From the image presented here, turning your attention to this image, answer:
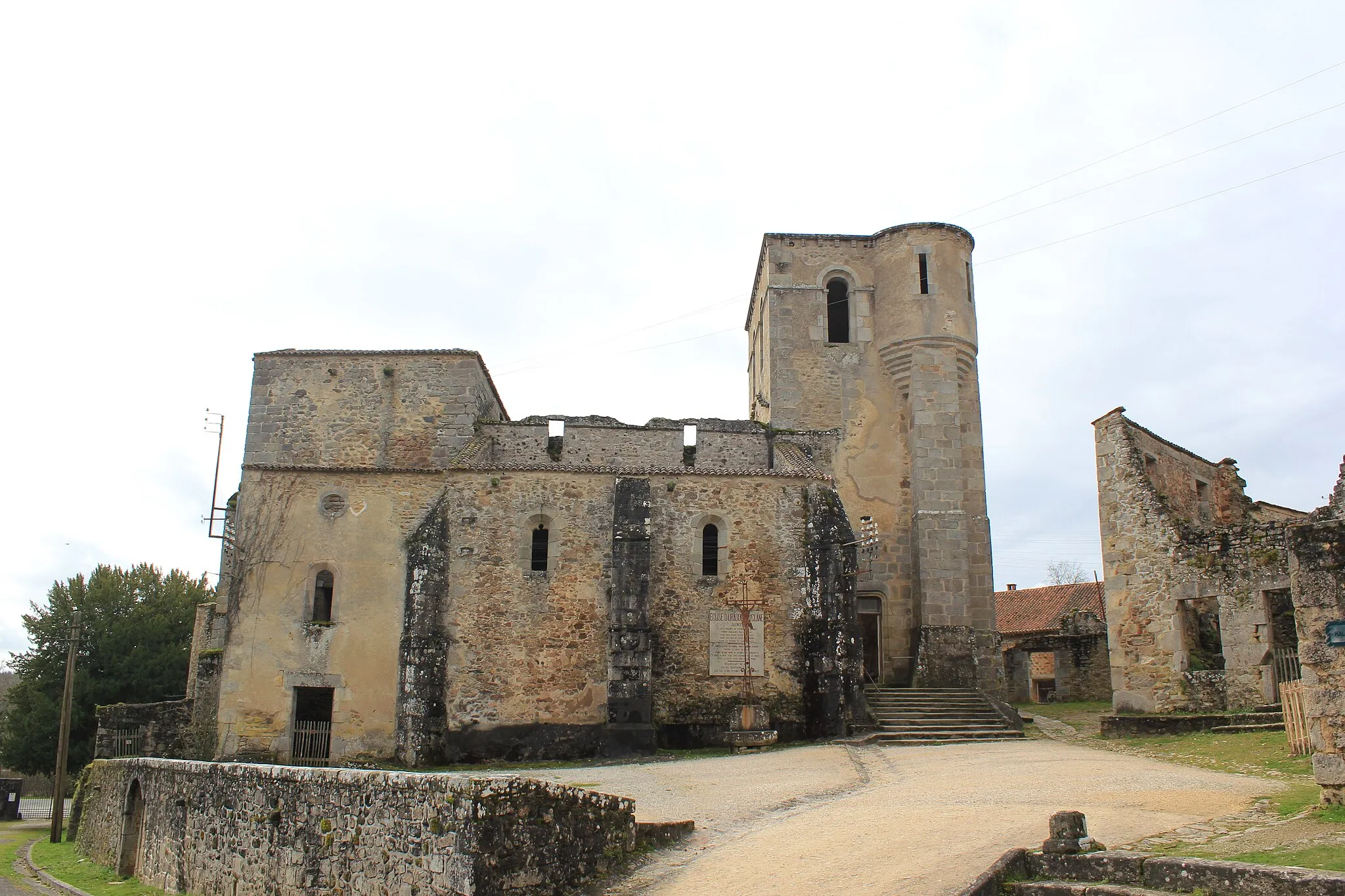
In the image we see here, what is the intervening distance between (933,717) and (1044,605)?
54.3ft

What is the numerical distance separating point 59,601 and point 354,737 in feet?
68.1

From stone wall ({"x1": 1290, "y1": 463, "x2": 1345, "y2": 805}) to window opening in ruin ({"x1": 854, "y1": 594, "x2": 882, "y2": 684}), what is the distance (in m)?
15.6

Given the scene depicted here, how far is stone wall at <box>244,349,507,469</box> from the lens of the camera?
23188 mm

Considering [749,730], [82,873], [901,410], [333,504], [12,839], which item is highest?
[901,410]

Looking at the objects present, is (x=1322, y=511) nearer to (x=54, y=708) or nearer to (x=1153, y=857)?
(x=1153, y=857)

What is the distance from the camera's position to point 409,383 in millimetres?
23578

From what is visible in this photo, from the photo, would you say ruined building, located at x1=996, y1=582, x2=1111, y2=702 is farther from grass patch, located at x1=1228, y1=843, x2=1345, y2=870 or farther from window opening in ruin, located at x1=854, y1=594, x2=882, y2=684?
grass patch, located at x1=1228, y1=843, x2=1345, y2=870

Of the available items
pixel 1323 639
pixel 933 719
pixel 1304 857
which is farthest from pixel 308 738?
pixel 1304 857

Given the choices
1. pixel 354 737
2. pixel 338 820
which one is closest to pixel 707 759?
pixel 354 737

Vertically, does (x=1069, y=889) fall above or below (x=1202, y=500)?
below

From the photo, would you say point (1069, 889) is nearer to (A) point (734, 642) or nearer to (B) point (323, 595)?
(A) point (734, 642)

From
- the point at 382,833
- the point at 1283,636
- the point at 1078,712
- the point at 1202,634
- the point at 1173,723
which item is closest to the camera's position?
the point at 382,833

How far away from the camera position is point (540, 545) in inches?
834

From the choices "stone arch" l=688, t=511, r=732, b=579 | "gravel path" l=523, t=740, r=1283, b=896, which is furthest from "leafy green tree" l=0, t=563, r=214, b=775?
"gravel path" l=523, t=740, r=1283, b=896
